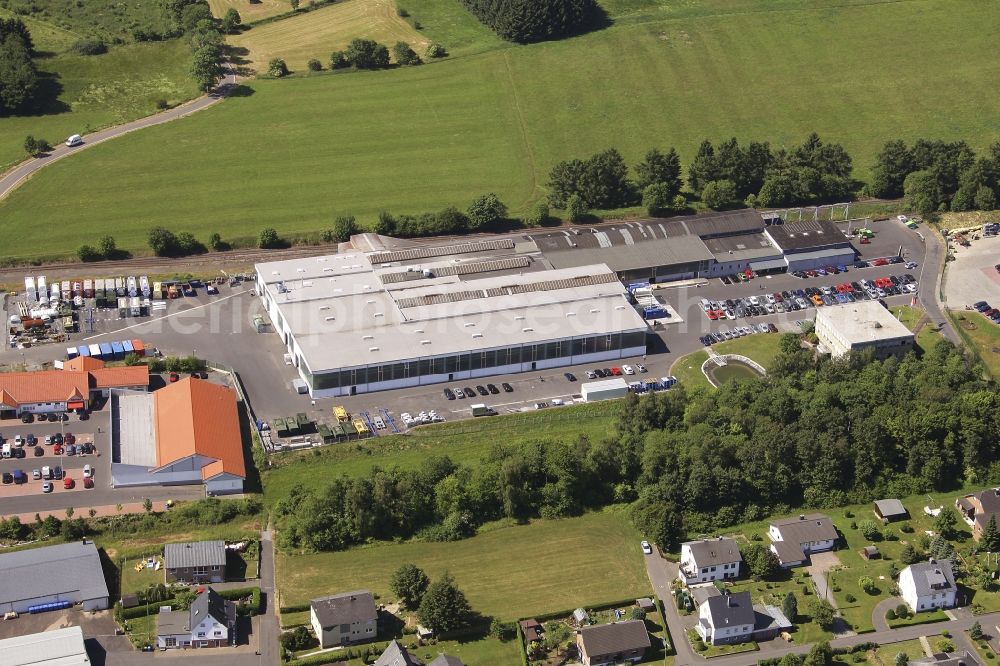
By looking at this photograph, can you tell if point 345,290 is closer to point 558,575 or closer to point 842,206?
point 558,575

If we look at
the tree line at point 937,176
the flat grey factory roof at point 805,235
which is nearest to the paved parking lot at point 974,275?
the tree line at point 937,176

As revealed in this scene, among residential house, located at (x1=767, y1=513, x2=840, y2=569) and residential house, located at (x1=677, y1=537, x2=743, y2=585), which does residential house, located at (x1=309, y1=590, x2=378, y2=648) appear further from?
residential house, located at (x1=767, y1=513, x2=840, y2=569)

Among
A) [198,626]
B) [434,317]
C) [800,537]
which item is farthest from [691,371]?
[198,626]

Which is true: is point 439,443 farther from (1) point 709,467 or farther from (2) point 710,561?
(2) point 710,561

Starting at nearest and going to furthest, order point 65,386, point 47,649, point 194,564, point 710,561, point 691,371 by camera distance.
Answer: point 47,649 → point 194,564 → point 710,561 → point 65,386 → point 691,371

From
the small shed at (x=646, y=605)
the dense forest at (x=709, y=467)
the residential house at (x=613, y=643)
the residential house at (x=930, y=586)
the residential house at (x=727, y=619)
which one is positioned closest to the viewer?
the residential house at (x=613, y=643)

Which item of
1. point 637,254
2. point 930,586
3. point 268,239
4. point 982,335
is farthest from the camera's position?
point 268,239

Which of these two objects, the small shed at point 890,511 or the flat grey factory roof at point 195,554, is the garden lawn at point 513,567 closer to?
the flat grey factory roof at point 195,554
